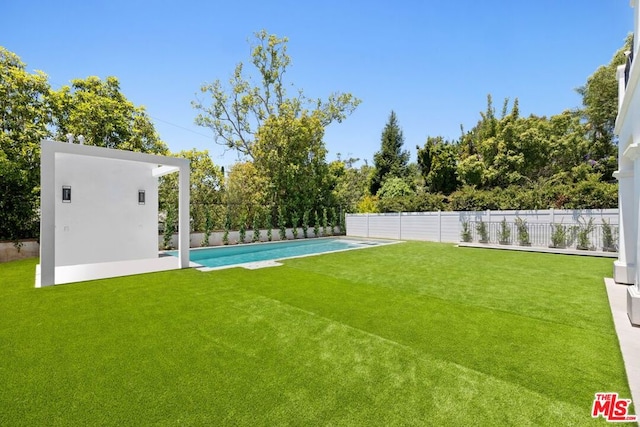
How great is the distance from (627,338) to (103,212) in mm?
13134

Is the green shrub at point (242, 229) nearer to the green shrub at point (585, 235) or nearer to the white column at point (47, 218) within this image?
the white column at point (47, 218)

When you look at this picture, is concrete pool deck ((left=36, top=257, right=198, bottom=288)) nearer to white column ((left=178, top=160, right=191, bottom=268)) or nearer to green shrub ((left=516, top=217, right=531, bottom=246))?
white column ((left=178, top=160, right=191, bottom=268))

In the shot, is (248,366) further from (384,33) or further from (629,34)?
(629,34)

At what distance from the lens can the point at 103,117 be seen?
1387 cm

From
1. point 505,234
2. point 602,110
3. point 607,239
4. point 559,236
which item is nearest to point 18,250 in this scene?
point 505,234

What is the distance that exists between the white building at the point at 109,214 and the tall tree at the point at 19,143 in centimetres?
311

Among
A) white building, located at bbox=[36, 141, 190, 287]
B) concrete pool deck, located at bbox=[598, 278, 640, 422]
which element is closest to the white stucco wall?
white building, located at bbox=[36, 141, 190, 287]

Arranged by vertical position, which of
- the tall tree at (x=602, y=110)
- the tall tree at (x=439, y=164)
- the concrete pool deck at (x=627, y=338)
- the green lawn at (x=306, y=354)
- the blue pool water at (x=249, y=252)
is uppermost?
the tall tree at (x=602, y=110)

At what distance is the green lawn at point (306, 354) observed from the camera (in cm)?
273

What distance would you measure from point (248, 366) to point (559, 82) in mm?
26835

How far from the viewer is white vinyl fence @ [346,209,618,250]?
42.0ft

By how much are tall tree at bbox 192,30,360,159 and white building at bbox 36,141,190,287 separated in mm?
11552

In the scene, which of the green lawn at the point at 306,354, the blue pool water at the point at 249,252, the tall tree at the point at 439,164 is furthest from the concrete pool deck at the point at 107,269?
the tall tree at the point at 439,164

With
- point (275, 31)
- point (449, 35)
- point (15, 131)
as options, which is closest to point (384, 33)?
point (449, 35)
